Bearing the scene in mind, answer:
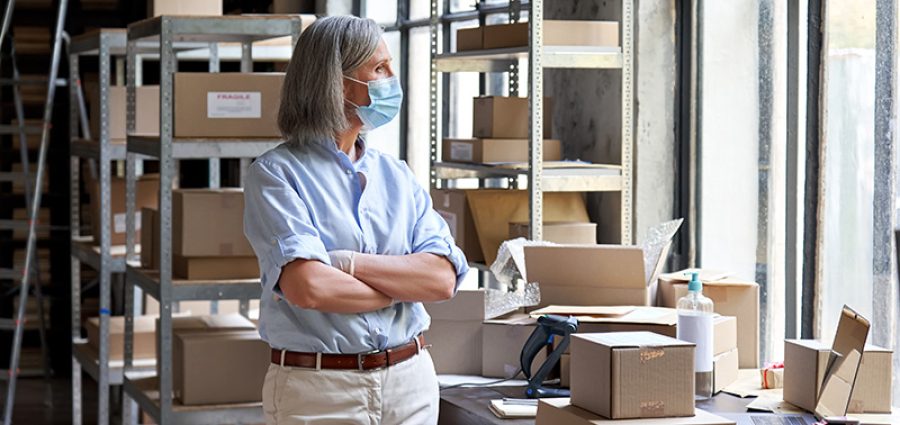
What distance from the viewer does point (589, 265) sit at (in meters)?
3.19

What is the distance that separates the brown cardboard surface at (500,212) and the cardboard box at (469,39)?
0.51m

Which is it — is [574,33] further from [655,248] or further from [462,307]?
[462,307]

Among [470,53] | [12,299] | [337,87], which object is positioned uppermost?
[470,53]

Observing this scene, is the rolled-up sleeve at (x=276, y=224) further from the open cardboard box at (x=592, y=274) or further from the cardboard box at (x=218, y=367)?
the cardboard box at (x=218, y=367)

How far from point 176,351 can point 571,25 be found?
5.38 ft

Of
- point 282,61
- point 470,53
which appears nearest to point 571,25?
point 470,53

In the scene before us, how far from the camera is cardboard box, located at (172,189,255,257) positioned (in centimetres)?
377

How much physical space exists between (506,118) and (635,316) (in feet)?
3.98

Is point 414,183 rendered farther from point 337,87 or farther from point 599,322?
point 599,322

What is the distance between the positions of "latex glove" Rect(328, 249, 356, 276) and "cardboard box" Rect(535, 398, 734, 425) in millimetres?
497

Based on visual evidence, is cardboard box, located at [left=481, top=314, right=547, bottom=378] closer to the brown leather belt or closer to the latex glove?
the brown leather belt

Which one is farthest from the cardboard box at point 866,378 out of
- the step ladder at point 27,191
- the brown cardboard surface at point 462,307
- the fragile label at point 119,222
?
the step ladder at point 27,191

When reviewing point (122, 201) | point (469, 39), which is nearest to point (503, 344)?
point (469, 39)

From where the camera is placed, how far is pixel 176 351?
12.8 feet
